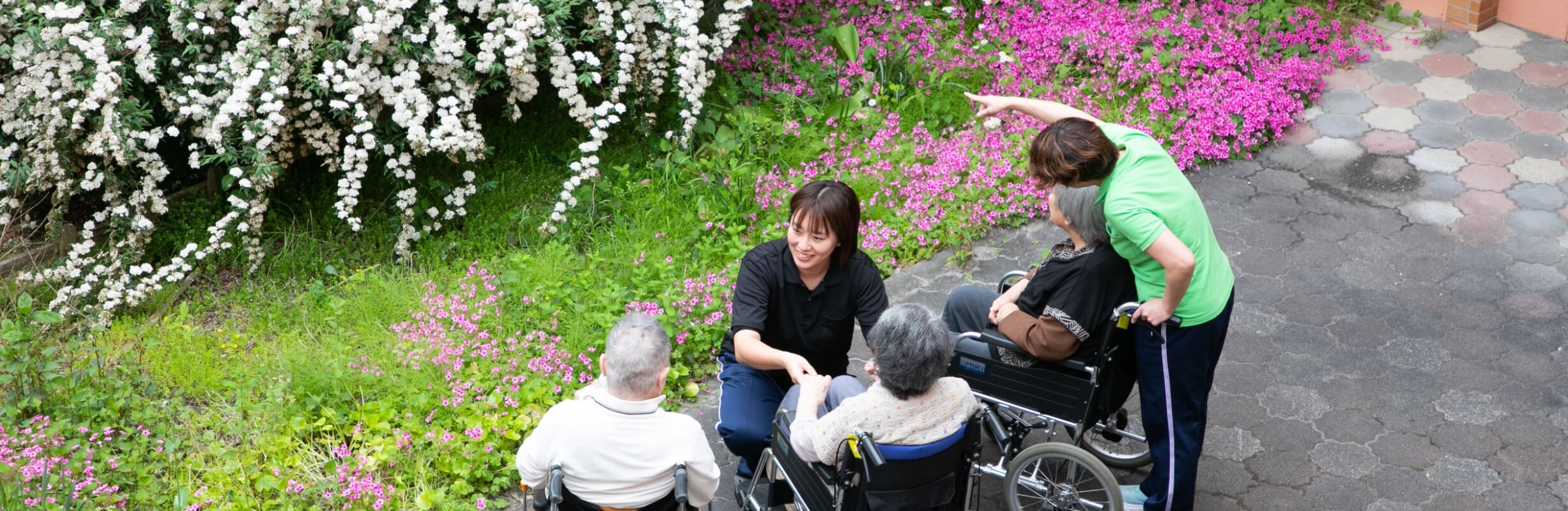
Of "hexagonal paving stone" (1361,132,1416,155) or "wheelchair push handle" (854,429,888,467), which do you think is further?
"hexagonal paving stone" (1361,132,1416,155)

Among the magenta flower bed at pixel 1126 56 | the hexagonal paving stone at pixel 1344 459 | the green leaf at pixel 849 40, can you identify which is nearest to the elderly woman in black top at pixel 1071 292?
the hexagonal paving stone at pixel 1344 459

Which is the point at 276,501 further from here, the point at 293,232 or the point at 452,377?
the point at 293,232

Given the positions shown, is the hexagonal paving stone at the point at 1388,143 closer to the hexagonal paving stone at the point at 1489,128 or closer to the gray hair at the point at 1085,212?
the hexagonal paving stone at the point at 1489,128

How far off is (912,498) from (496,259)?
2.90m

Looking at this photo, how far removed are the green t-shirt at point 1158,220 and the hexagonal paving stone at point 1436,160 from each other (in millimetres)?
3413

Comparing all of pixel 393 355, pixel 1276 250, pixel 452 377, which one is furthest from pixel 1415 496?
pixel 393 355

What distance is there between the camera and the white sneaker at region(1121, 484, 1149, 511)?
12.5 feet

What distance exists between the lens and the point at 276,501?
3.91m

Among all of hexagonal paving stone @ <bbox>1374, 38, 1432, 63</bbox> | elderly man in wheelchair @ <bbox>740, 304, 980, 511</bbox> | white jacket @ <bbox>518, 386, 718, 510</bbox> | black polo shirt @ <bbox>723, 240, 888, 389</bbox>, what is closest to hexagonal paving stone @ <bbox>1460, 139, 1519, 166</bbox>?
hexagonal paving stone @ <bbox>1374, 38, 1432, 63</bbox>

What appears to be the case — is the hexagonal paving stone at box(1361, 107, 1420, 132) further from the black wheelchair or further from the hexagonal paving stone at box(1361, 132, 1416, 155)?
the black wheelchair

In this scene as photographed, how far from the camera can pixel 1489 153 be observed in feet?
20.5

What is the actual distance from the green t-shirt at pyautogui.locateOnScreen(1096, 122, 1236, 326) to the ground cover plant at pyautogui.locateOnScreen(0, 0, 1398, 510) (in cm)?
195

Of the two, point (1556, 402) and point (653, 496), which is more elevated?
point (653, 496)

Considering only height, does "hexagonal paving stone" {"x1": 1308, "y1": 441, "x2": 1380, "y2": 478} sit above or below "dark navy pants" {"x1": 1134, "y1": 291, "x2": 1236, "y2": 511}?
below
